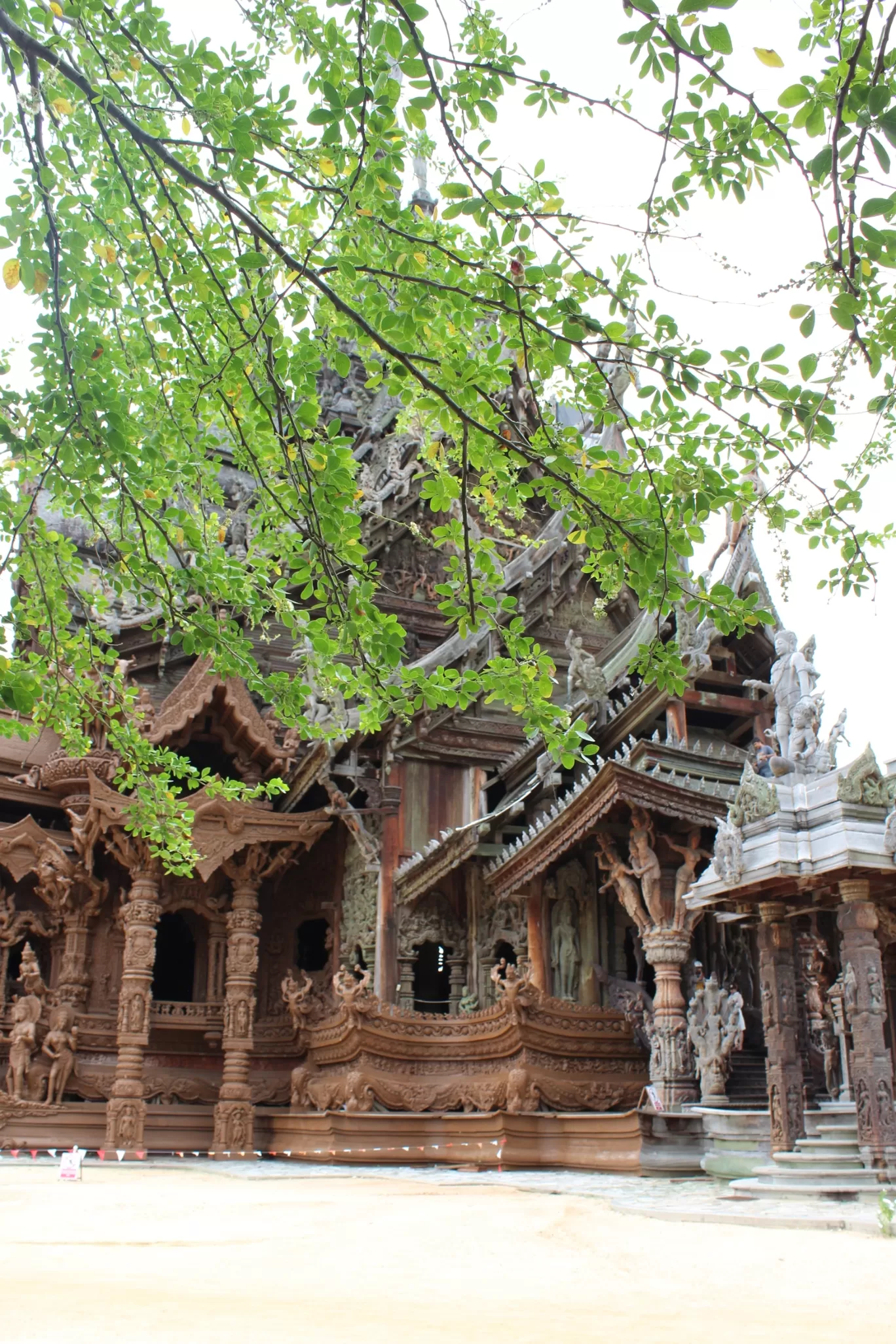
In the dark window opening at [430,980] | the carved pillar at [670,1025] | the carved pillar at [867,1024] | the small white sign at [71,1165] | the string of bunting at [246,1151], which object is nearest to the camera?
the carved pillar at [867,1024]

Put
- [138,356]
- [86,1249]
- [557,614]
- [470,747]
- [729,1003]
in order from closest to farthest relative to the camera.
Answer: [86,1249], [138,356], [729,1003], [470,747], [557,614]

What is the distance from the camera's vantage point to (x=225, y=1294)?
3.59 m

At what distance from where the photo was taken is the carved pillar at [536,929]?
1281 centimetres

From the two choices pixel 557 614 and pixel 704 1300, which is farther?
pixel 557 614

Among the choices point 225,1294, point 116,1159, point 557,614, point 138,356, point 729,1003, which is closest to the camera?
point 225,1294

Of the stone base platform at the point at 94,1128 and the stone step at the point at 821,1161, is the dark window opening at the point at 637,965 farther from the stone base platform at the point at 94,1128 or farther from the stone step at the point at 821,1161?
the stone base platform at the point at 94,1128

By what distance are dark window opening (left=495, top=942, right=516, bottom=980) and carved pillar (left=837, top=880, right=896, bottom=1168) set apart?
7333 mm

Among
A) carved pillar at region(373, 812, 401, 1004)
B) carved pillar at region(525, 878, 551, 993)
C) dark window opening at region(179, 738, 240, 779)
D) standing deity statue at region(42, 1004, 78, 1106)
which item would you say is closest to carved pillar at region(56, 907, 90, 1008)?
standing deity statue at region(42, 1004, 78, 1106)

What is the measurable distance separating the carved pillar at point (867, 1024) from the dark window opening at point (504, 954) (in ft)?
24.1

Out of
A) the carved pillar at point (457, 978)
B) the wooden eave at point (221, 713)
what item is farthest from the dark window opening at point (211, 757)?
the carved pillar at point (457, 978)

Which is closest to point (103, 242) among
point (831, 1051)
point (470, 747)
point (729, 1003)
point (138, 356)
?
point (138, 356)

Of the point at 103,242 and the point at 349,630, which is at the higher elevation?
the point at 103,242

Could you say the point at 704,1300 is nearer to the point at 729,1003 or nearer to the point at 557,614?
the point at 729,1003

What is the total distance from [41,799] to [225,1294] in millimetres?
13223
